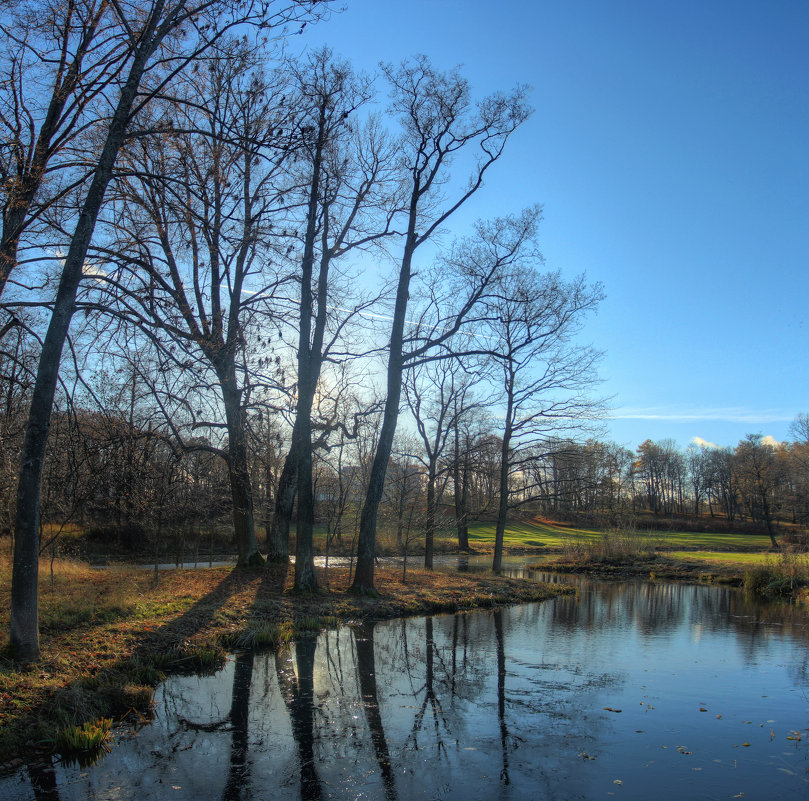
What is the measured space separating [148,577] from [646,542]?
25.9m

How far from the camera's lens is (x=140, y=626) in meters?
10.4

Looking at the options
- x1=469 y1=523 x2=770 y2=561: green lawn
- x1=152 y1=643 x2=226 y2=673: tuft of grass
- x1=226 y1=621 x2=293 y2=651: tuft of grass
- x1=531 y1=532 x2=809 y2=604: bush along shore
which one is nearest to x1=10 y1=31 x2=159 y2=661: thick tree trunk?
x1=152 y1=643 x2=226 y2=673: tuft of grass

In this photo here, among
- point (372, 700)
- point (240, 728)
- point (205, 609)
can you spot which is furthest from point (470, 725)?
point (205, 609)

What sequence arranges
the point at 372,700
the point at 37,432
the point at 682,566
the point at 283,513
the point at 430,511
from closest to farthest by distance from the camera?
the point at 37,432 < the point at 372,700 < the point at 283,513 < the point at 430,511 < the point at 682,566

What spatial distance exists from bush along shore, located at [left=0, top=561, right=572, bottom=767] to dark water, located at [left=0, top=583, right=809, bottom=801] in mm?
450

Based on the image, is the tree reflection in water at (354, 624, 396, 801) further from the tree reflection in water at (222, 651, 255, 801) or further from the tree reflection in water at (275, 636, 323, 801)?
the tree reflection in water at (222, 651, 255, 801)

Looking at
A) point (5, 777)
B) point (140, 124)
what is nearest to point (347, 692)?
point (5, 777)

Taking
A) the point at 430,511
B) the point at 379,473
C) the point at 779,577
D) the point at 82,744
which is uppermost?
the point at 379,473

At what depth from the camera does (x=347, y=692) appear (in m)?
8.71

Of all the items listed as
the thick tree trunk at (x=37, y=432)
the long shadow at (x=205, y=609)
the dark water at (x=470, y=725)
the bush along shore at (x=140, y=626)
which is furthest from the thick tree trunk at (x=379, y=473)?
the thick tree trunk at (x=37, y=432)

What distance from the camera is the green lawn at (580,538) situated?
4048 cm

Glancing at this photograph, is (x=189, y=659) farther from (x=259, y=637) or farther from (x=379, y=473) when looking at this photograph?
(x=379, y=473)

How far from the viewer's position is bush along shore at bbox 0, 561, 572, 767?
6629 millimetres

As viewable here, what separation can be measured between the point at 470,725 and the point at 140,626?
19.8 feet
